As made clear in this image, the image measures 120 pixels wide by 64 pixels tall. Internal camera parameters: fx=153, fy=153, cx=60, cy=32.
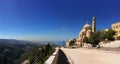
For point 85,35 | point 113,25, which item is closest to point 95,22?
point 85,35

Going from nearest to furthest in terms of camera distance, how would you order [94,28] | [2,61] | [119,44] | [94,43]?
[119,44], [94,43], [94,28], [2,61]

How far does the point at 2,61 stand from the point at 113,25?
387ft

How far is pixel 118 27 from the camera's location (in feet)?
243

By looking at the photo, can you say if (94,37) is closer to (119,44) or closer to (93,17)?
(119,44)

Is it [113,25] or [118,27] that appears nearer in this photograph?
[118,27]

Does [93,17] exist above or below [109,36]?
above

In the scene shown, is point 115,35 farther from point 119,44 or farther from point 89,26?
point 89,26

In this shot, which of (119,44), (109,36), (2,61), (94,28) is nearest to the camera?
(119,44)

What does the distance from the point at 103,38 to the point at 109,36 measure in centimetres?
333

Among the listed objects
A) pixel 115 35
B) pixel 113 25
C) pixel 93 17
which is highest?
pixel 93 17

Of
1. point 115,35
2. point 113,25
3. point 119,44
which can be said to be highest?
point 113,25

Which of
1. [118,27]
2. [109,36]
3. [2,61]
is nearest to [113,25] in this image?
[118,27]

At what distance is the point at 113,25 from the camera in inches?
3127

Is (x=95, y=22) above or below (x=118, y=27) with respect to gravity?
above
